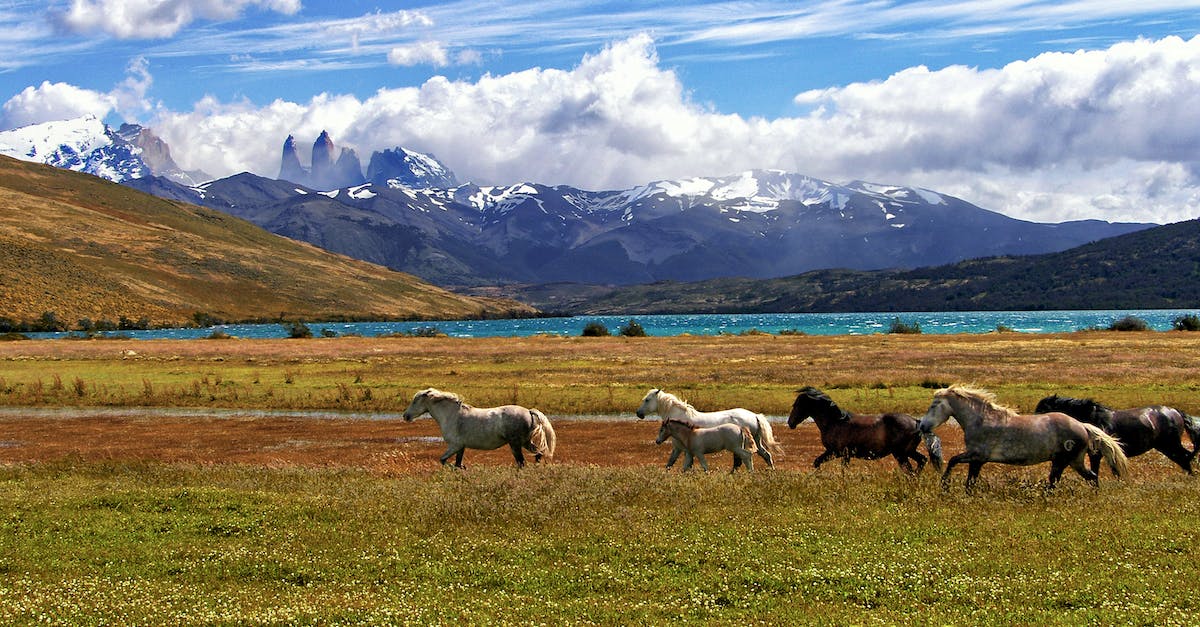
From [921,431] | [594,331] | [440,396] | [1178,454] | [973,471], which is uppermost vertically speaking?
[440,396]

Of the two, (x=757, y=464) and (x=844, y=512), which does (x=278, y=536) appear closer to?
(x=844, y=512)

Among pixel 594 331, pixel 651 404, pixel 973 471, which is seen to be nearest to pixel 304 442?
pixel 651 404

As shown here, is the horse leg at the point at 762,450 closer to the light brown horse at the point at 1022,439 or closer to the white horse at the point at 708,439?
the white horse at the point at 708,439

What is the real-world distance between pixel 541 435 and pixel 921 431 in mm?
9101

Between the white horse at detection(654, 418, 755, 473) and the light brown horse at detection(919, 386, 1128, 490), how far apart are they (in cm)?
465

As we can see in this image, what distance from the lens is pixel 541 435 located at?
72.6 feet

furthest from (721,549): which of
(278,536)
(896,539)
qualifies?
(278,536)

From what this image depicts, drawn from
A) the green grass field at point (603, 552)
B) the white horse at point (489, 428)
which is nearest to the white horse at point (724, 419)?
the white horse at point (489, 428)

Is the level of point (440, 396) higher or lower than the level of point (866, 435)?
higher

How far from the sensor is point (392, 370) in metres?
64.2

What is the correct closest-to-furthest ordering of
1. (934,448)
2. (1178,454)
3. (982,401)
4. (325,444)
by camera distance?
(982,401)
(934,448)
(1178,454)
(325,444)

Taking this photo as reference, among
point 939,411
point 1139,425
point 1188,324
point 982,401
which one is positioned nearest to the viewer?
point 982,401

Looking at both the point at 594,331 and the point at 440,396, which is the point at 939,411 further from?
the point at 594,331

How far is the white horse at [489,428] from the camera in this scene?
71.9 feet
